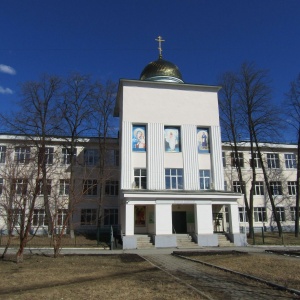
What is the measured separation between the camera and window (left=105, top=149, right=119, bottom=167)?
118ft

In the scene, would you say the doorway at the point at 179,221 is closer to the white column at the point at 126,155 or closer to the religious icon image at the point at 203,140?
the white column at the point at 126,155

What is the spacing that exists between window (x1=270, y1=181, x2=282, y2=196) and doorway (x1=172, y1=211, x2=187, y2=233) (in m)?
17.1

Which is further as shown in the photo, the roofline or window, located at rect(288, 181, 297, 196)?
window, located at rect(288, 181, 297, 196)

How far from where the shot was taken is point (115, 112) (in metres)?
37.3

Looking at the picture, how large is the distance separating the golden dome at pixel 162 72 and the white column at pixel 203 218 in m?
13.7

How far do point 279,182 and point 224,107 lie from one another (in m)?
13.8

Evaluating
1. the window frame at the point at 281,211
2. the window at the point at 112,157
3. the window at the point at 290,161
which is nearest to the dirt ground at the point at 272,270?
the window at the point at 112,157

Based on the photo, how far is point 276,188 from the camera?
39688mm

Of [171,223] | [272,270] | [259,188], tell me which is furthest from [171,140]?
[272,270]

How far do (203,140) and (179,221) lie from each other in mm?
7523

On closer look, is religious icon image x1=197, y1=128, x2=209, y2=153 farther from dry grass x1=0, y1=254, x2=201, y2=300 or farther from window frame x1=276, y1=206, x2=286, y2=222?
window frame x1=276, y1=206, x2=286, y2=222

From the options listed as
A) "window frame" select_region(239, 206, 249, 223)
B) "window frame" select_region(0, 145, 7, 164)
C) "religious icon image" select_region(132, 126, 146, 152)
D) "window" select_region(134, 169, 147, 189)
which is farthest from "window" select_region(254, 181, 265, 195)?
"window frame" select_region(0, 145, 7, 164)

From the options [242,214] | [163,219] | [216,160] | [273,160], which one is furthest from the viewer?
[273,160]

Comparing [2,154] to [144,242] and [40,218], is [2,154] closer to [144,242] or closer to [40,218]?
[40,218]
